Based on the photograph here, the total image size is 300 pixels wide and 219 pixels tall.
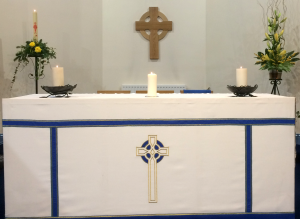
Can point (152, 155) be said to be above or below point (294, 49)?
below

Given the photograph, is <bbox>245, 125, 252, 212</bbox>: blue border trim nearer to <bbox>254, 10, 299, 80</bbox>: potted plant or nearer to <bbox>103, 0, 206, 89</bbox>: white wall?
<bbox>254, 10, 299, 80</bbox>: potted plant

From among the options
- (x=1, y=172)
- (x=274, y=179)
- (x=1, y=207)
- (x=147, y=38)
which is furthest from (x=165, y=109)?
(x=147, y=38)

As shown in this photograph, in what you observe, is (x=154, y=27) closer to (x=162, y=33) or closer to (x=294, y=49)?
(x=162, y=33)

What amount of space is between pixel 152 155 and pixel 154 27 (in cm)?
394

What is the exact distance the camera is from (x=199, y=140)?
6.73 feet

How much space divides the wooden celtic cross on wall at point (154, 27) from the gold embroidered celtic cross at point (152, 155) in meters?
3.76

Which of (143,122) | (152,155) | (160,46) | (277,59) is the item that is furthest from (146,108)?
(160,46)

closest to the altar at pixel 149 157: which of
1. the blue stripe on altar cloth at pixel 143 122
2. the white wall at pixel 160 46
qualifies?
the blue stripe on altar cloth at pixel 143 122

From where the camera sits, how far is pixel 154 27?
5.59 metres

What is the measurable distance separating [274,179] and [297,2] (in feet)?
10.2

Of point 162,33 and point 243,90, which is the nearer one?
point 243,90

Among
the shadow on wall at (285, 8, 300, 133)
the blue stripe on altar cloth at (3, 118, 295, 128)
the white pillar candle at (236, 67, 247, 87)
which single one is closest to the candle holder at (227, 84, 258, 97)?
the white pillar candle at (236, 67, 247, 87)

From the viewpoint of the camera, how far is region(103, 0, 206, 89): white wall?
5629 millimetres

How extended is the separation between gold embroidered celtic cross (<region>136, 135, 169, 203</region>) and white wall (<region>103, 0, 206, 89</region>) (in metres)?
3.71
